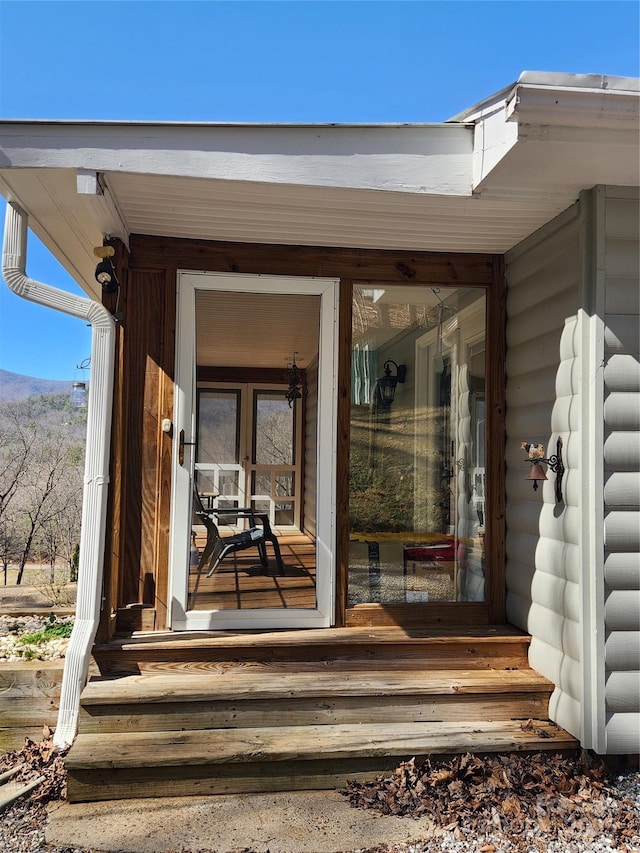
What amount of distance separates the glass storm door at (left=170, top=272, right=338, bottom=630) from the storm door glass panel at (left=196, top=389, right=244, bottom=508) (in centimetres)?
1

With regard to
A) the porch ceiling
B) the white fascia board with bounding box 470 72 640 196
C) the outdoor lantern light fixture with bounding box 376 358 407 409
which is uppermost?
the white fascia board with bounding box 470 72 640 196

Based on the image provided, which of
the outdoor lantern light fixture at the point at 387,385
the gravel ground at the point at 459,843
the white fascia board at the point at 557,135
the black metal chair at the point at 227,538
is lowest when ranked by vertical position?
the gravel ground at the point at 459,843

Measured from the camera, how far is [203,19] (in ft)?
28.9

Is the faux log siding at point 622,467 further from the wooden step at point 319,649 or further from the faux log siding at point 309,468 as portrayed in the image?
the faux log siding at point 309,468

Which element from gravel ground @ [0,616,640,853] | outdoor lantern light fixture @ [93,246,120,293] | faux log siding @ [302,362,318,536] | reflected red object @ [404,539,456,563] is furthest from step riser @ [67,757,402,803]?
outdoor lantern light fixture @ [93,246,120,293]

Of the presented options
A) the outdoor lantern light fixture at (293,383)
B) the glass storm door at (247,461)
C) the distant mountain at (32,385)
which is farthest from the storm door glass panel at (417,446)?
the distant mountain at (32,385)

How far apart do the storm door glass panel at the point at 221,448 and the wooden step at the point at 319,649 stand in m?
1.86

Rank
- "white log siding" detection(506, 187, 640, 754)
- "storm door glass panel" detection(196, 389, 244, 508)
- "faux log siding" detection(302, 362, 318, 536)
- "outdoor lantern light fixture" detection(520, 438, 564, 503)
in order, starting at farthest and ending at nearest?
"storm door glass panel" detection(196, 389, 244, 508)
"faux log siding" detection(302, 362, 318, 536)
"outdoor lantern light fixture" detection(520, 438, 564, 503)
"white log siding" detection(506, 187, 640, 754)

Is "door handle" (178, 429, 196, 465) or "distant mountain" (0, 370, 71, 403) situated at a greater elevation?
"distant mountain" (0, 370, 71, 403)

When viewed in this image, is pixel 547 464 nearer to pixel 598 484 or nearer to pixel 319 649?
pixel 598 484

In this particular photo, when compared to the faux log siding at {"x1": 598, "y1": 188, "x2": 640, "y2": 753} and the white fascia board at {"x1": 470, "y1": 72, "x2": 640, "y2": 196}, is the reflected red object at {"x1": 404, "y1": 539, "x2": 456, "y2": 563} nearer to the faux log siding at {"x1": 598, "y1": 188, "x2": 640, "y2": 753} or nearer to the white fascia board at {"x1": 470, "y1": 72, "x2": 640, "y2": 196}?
the faux log siding at {"x1": 598, "y1": 188, "x2": 640, "y2": 753}

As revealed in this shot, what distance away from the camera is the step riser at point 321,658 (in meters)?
2.84

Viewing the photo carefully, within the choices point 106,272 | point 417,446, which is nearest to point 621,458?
point 417,446

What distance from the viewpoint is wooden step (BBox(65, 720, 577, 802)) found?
2373mm
